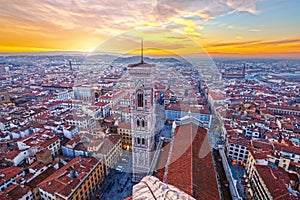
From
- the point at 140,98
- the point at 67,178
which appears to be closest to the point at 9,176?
the point at 67,178

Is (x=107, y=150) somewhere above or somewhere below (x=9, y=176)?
above

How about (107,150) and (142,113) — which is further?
(107,150)

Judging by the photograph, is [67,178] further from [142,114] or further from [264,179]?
[264,179]

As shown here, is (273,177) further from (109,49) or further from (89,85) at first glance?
(89,85)

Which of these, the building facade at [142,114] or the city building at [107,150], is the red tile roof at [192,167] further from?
the city building at [107,150]

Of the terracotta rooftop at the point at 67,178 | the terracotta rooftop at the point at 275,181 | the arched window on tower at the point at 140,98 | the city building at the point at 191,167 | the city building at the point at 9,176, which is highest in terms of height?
the arched window on tower at the point at 140,98

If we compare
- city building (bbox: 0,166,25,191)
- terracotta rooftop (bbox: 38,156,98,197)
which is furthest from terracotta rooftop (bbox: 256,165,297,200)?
city building (bbox: 0,166,25,191)

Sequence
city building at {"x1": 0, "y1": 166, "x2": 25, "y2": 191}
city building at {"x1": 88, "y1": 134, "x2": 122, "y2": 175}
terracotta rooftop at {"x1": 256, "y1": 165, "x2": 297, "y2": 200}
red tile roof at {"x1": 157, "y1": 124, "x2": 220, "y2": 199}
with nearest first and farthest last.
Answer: red tile roof at {"x1": 157, "y1": 124, "x2": 220, "y2": 199}
terracotta rooftop at {"x1": 256, "y1": 165, "x2": 297, "y2": 200}
city building at {"x1": 0, "y1": 166, "x2": 25, "y2": 191}
city building at {"x1": 88, "y1": 134, "x2": 122, "y2": 175}

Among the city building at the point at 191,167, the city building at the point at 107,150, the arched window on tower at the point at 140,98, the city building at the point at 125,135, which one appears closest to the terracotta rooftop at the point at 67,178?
the city building at the point at 107,150

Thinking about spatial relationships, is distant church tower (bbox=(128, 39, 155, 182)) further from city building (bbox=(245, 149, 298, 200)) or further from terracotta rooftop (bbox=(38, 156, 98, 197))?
city building (bbox=(245, 149, 298, 200))
